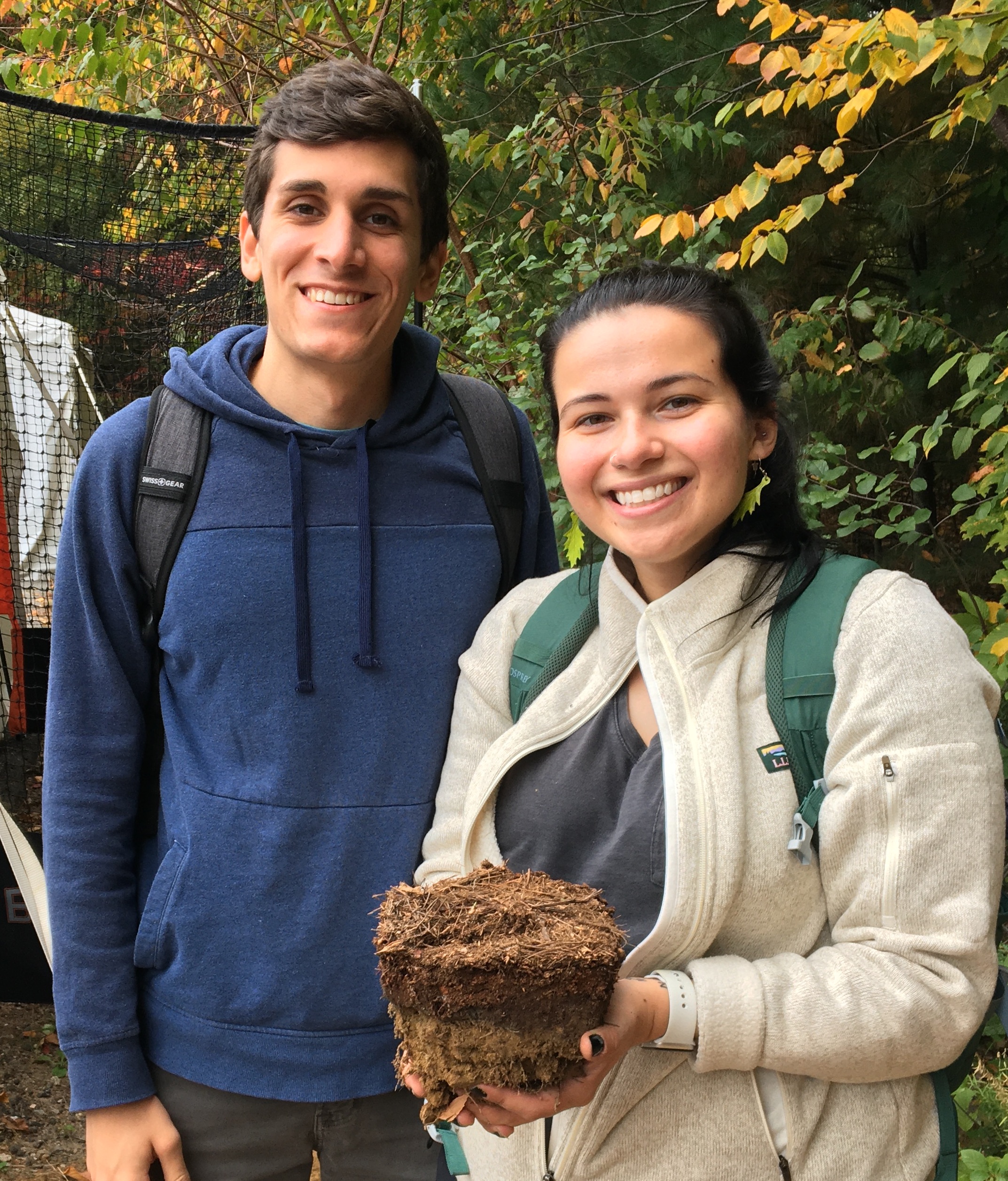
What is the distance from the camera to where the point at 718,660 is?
5.32 ft

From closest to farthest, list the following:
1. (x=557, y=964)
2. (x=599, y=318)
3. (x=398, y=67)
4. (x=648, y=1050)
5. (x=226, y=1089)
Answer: (x=557, y=964), (x=648, y=1050), (x=599, y=318), (x=226, y=1089), (x=398, y=67)

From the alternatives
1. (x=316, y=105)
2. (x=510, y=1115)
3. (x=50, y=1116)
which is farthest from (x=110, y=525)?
(x=50, y=1116)

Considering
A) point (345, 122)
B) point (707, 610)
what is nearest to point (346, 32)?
point (345, 122)

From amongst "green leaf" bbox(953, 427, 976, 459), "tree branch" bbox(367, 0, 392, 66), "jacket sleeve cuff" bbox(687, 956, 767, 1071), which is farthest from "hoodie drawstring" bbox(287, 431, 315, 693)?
"tree branch" bbox(367, 0, 392, 66)

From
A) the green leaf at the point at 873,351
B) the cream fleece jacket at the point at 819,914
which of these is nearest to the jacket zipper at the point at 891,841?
the cream fleece jacket at the point at 819,914

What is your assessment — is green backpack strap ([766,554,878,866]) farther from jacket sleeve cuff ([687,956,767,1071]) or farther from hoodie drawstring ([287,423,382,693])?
hoodie drawstring ([287,423,382,693])

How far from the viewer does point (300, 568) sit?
187 cm

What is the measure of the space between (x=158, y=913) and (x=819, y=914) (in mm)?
1008

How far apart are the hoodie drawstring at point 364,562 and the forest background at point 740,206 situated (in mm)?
1614

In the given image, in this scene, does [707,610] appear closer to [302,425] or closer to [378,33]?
[302,425]

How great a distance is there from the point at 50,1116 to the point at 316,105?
3.80 meters

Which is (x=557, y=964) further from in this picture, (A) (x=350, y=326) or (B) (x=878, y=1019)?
(A) (x=350, y=326)

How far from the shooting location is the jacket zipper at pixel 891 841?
56.0 inches

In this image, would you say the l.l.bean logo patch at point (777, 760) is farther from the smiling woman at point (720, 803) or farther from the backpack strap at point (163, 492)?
the backpack strap at point (163, 492)
